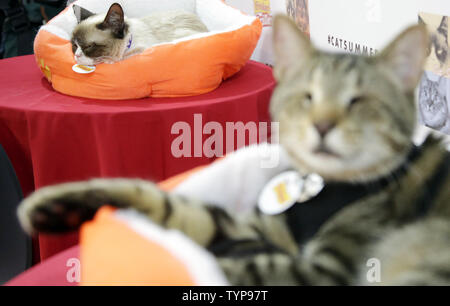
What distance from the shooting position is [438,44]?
1.13 m

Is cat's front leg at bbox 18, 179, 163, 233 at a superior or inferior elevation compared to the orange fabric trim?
superior

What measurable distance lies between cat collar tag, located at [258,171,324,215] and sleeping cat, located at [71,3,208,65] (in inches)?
40.5

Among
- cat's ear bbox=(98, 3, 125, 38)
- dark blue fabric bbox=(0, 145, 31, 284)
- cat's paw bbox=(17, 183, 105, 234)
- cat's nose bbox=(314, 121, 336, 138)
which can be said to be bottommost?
dark blue fabric bbox=(0, 145, 31, 284)

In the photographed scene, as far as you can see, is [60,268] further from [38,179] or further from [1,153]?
[38,179]

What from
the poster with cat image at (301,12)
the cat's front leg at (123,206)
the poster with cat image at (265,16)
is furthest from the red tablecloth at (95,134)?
the poster with cat image at (265,16)

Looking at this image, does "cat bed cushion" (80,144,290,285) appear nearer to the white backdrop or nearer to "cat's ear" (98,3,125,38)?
the white backdrop

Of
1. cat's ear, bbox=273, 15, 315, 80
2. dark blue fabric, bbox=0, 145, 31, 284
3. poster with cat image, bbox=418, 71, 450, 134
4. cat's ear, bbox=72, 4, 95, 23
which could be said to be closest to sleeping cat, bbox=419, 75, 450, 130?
poster with cat image, bbox=418, 71, 450, 134

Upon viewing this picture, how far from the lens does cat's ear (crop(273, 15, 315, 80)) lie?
0.60 metres

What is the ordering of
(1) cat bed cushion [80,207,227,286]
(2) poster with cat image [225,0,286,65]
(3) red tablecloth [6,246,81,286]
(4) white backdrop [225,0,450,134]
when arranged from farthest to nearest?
(2) poster with cat image [225,0,286,65] → (4) white backdrop [225,0,450,134] → (3) red tablecloth [6,246,81,286] → (1) cat bed cushion [80,207,227,286]

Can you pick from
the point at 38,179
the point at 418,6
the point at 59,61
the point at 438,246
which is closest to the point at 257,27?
the point at 418,6

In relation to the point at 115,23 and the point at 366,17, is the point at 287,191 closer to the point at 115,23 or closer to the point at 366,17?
the point at 366,17

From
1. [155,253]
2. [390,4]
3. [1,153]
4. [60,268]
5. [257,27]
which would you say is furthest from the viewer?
[257,27]

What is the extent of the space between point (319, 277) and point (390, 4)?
105cm
